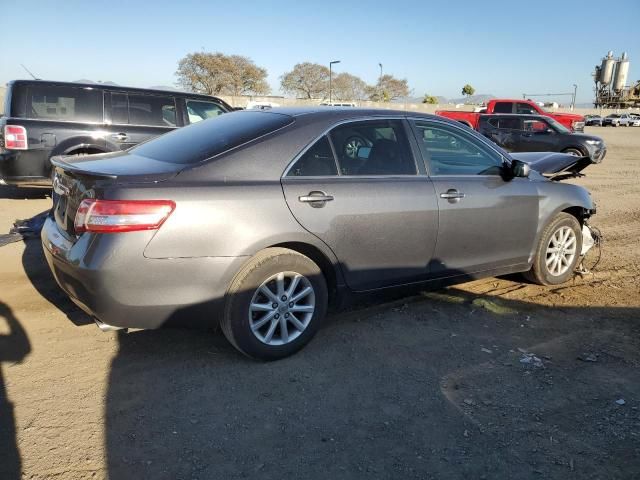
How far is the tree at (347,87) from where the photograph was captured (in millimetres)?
81438

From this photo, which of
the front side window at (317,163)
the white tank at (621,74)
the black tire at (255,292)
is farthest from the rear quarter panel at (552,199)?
the white tank at (621,74)

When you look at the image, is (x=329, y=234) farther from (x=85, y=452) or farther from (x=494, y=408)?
(x=85, y=452)

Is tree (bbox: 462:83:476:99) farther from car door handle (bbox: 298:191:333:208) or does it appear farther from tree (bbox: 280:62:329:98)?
car door handle (bbox: 298:191:333:208)

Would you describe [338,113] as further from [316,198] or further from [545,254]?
[545,254]

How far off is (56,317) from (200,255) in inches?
68.8

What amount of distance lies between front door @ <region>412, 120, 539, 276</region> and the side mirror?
111 millimetres

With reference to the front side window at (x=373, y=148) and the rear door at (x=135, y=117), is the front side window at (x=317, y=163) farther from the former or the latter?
the rear door at (x=135, y=117)

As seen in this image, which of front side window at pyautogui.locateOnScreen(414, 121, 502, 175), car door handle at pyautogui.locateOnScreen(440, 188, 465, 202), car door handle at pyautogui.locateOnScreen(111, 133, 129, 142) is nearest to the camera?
car door handle at pyautogui.locateOnScreen(440, 188, 465, 202)

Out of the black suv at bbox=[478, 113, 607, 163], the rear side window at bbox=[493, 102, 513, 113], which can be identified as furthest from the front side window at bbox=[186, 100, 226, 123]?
the rear side window at bbox=[493, 102, 513, 113]

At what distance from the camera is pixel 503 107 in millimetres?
19344

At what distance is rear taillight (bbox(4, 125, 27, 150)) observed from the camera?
7.20m

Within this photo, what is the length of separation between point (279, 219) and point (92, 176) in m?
1.14

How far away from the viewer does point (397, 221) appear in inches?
147

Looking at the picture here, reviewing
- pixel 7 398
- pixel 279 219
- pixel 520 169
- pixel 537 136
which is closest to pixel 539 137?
pixel 537 136
